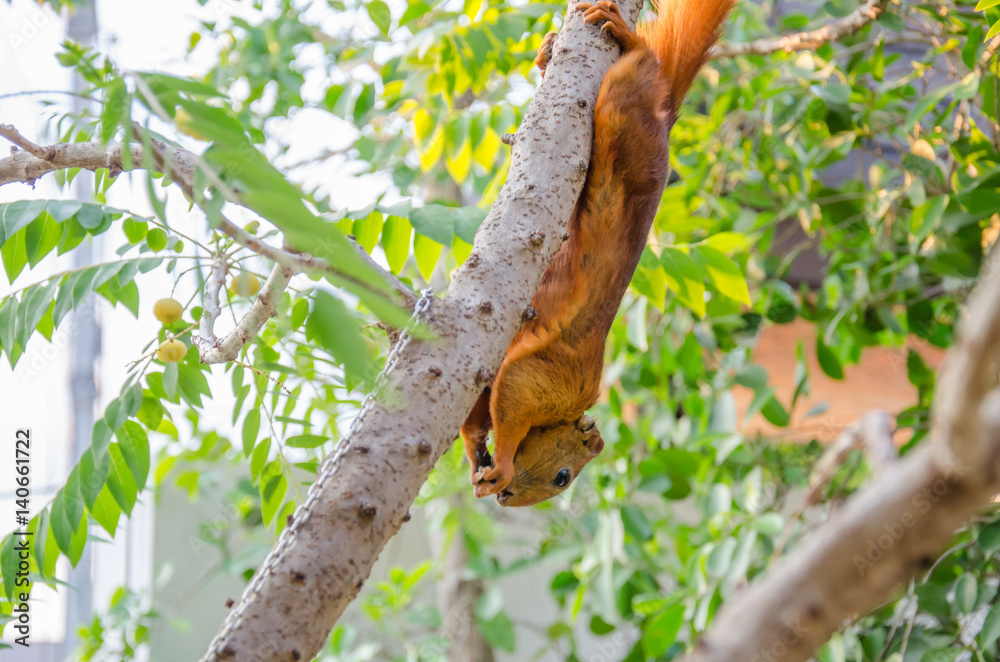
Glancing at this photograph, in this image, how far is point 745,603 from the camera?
0.98ft

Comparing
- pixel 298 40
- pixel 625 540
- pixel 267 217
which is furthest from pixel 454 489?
pixel 267 217

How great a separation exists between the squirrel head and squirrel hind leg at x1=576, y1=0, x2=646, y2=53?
2.16 ft

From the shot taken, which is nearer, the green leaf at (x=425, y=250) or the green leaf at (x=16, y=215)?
the green leaf at (x=16, y=215)

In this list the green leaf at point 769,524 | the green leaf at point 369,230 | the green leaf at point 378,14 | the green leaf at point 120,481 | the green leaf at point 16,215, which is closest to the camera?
the green leaf at point 16,215

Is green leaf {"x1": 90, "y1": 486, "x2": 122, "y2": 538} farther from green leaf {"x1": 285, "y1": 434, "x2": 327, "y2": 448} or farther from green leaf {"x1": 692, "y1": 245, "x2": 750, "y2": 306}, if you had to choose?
green leaf {"x1": 692, "y1": 245, "x2": 750, "y2": 306}

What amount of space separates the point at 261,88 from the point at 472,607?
178 cm

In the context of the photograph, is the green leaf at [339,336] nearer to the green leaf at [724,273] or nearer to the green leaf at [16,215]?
the green leaf at [16,215]

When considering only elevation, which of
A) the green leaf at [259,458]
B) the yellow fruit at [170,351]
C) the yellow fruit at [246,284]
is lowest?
the green leaf at [259,458]

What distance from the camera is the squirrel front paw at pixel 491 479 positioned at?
47.9 inches

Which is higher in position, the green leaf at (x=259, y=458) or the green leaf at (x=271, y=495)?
the green leaf at (x=259, y=458)

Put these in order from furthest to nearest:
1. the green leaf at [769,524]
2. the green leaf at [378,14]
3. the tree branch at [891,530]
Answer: the green leaf at [769,524] < the green leaf at [378,14] < the tree branch at [891,530]

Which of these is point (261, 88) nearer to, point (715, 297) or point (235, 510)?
point (715, 297)

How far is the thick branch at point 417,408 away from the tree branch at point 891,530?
28 centimetres

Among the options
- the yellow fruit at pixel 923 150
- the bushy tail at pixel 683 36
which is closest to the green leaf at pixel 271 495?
the bushy tail at pixel 683 36
